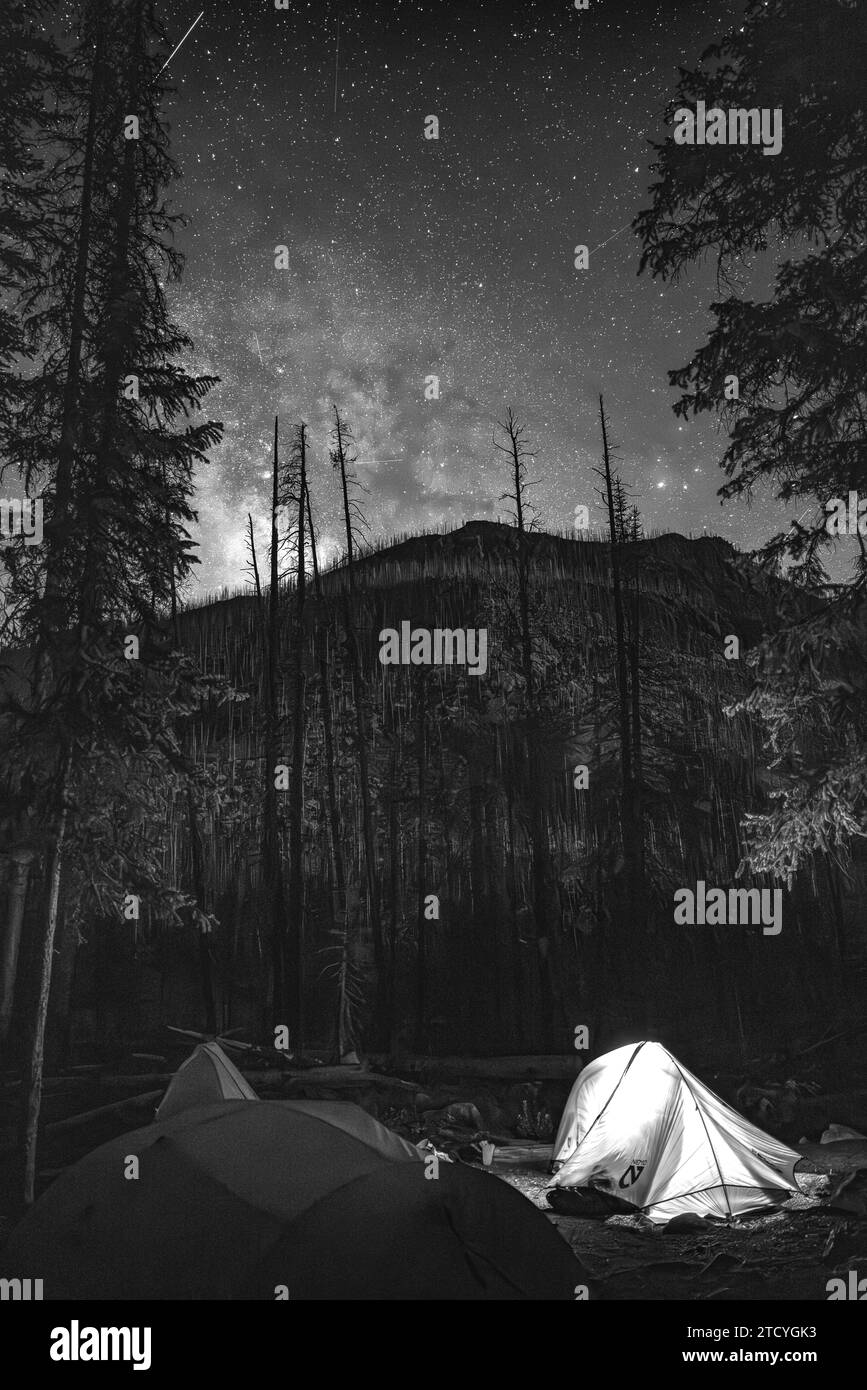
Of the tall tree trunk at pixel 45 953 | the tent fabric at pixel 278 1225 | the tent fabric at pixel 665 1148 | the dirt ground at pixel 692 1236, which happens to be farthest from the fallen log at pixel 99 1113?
the tent fabric at pixel 278 1225

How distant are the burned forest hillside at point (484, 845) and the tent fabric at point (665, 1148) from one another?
1181 centimetres

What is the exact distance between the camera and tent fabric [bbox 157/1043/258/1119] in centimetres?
993

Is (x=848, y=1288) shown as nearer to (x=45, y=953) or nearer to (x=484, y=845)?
(x=45, y=953)

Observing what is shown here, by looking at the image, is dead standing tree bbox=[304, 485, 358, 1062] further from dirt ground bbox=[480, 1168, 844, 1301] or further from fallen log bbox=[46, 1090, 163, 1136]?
dirt ground bbox=[480, 1168, 844, 1301]

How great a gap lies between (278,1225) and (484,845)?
22883 millimetres

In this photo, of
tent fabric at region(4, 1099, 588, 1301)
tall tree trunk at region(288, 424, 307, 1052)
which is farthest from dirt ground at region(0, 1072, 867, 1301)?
tall tree trunk at region(288, 424, 307, 1052)

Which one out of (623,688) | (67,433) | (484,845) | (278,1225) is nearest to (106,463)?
(67,433)

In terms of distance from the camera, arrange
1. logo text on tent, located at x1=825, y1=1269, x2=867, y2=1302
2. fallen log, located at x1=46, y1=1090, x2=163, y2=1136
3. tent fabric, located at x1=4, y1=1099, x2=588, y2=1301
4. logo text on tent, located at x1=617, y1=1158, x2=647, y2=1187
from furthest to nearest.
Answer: fallen log, located at x1=46, y1=1090, x2=163, y2=1136 → logo text on tent, located at x1=617, y1=1158, x2=647, y2=1187 → logo text on tent, located at x1=825, y1=1269, x2=867, y2=1302 → tent fabric, located at x1=4, y1=1099, x2=588, y2=1301

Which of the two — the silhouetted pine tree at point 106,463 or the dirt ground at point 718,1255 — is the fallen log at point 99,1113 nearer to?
the silhouetted pine tree at point 106,463

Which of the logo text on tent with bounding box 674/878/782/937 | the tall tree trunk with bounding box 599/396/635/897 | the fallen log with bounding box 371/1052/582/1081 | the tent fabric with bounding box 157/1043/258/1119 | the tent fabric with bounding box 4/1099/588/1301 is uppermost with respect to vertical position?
the tall tree trunk with bounding box 599/396/635/897

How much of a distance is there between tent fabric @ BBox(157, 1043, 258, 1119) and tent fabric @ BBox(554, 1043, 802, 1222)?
4.28m

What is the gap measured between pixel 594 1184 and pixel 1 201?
48.5 feet

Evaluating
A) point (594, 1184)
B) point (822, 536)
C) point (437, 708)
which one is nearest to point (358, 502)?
point (437, 708)
